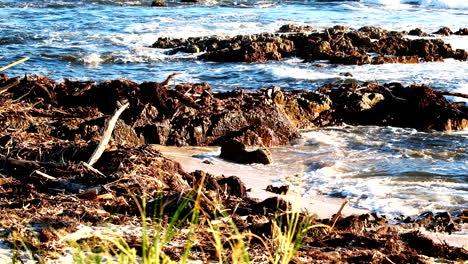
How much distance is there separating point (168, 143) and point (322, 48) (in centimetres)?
884

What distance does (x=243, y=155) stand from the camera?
22.1 feet

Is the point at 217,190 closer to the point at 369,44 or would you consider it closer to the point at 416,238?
the point at 416,238

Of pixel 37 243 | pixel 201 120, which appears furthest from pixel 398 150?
pixel 37 243

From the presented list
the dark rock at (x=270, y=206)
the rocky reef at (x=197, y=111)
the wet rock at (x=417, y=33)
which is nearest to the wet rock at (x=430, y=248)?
the dark rock at (x=270, y=206)

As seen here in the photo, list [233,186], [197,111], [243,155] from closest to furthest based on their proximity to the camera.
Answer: [233,186] < [243,155] < [197,111]

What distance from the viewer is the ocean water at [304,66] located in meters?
6.22

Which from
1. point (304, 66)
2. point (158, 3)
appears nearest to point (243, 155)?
point (304, 66)

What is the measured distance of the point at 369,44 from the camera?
53.0ft

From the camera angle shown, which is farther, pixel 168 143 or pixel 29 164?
pixel 168 143

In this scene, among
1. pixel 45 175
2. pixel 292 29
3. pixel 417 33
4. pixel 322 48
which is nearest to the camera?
pixel 45 175

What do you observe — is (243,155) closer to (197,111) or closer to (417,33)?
(197,111)

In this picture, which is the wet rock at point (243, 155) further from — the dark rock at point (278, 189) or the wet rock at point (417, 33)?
the wet rock at point (417, 33)

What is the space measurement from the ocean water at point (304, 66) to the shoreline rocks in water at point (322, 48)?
1.54 ft

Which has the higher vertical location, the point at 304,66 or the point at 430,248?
the point at 430,248
